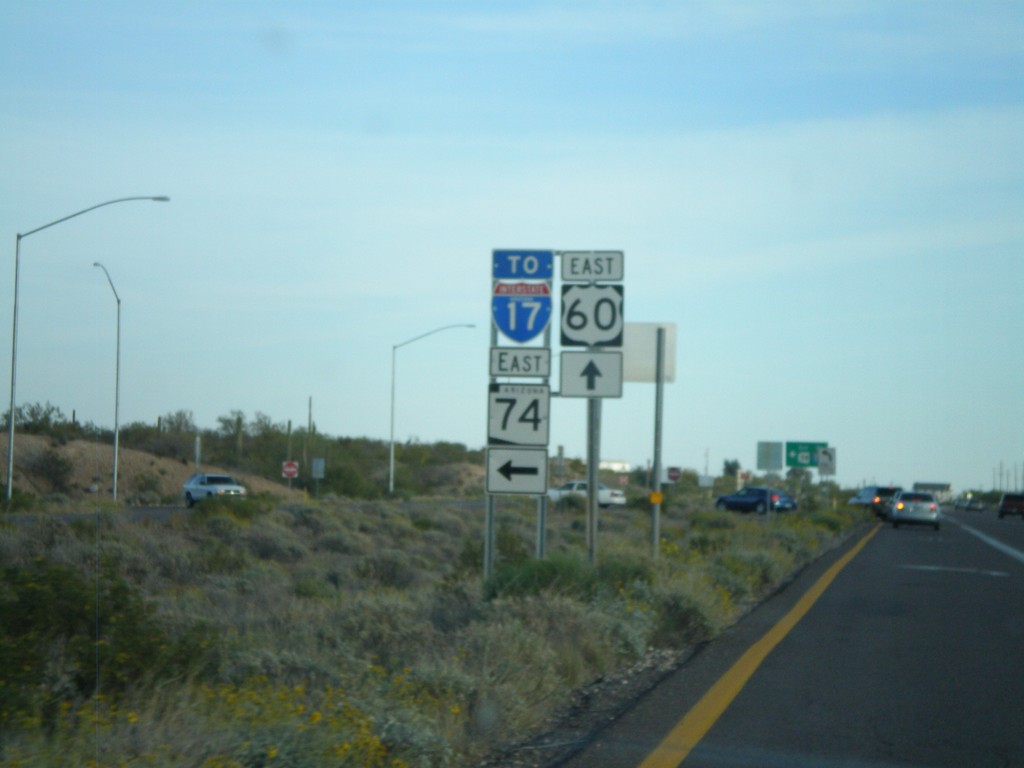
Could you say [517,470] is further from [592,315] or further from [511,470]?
[592,315]

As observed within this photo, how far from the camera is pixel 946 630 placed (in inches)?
537

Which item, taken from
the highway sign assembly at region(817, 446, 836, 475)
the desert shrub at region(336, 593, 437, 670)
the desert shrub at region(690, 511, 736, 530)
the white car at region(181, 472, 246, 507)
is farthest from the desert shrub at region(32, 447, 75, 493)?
the highway sign assembly at region(817, 446, 836, 475)

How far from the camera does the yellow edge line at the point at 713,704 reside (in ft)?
23.7

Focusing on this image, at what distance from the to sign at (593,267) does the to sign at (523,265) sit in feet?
1.12

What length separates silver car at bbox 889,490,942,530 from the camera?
4934cm

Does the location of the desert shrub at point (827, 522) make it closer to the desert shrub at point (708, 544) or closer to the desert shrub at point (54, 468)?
the desert shrub at point (708, 544)

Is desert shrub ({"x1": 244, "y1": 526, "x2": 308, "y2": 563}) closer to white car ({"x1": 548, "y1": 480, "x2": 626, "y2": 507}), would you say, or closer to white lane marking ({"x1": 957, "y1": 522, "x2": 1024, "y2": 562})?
white lane marking ({"x1": 957, "y1": 522, "x2": 1024, "y2": 562})

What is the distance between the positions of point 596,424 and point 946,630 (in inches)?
195

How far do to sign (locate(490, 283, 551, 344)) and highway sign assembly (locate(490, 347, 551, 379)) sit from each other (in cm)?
49

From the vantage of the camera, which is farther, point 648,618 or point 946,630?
point 946,630

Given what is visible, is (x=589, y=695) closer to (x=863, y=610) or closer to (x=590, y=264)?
(x=590, y=264)

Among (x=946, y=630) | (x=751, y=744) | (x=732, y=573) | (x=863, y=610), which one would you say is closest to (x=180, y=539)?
(x=732, y=573)

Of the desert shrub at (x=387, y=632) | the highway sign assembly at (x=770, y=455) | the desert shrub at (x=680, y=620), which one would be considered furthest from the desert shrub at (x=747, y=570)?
the highway sign assembly at (x=770, y=455)

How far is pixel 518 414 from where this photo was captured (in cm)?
1348
